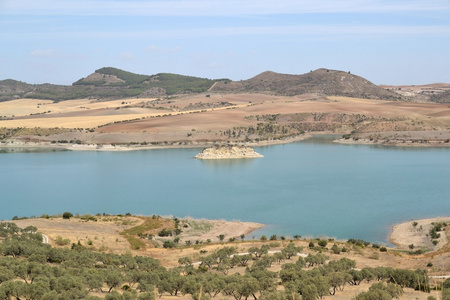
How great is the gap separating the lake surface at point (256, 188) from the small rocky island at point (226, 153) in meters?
3.12

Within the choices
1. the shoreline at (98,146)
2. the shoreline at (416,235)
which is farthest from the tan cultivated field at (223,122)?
the shoreline at (416,235)

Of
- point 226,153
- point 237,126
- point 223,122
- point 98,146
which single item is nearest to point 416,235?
point 226,153

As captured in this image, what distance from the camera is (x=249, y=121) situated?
14600 centimetres

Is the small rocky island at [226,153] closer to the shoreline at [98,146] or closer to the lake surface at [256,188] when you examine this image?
the lake surface at [256,188]

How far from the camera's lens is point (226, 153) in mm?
97188

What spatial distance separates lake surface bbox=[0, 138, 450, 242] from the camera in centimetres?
4931

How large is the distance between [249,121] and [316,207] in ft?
310

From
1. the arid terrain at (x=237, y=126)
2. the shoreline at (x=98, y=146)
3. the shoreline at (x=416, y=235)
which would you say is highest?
the arid terrain at (x=237, y=126)

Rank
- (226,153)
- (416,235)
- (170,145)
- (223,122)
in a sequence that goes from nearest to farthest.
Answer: (416,235) → (226,153) → (170,145) → (223,122)

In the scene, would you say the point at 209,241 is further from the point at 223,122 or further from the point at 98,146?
the point at 223,122

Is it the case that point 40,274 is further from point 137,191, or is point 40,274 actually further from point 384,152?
point 384,152

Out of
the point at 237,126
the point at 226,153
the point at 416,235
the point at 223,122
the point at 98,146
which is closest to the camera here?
the point at 416,235

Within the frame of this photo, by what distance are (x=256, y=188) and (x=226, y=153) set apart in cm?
3377

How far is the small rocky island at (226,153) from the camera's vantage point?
95562mm
